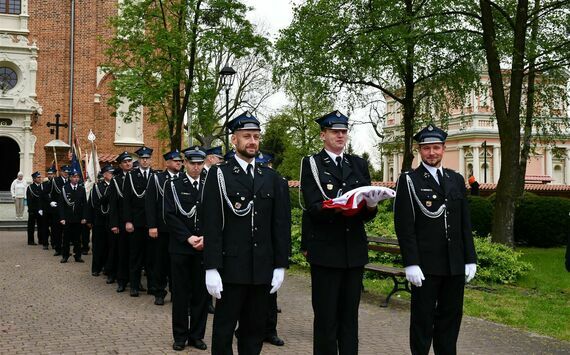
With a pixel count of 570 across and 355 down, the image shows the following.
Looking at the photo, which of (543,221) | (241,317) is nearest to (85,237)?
(241,317)

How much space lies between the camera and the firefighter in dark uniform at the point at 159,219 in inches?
364

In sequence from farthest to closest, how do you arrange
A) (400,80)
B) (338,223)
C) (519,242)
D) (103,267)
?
(400,80) < (519,242) < (103,267) < (338,223)

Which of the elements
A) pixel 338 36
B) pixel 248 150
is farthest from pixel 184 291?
pixel 338 36

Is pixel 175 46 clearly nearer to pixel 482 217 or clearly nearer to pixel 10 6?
pixel 482 217

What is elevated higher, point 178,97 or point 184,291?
point 178,97

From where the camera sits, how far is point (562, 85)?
740 inches

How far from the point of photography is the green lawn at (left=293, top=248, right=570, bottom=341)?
8602mm

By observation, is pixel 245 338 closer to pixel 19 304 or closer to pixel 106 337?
pixel 106 337

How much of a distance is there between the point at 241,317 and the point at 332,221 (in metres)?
1.17

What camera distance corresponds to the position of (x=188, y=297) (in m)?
7.21

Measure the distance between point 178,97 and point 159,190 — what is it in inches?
462

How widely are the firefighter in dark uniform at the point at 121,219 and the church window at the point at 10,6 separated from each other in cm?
2751

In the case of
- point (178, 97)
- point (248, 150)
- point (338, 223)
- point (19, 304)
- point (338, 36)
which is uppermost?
point (338, 36)

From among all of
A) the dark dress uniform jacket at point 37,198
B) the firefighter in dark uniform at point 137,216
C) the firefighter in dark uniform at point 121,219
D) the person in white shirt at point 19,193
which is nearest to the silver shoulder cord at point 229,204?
the firefighter in dark uniform at point 137,216
